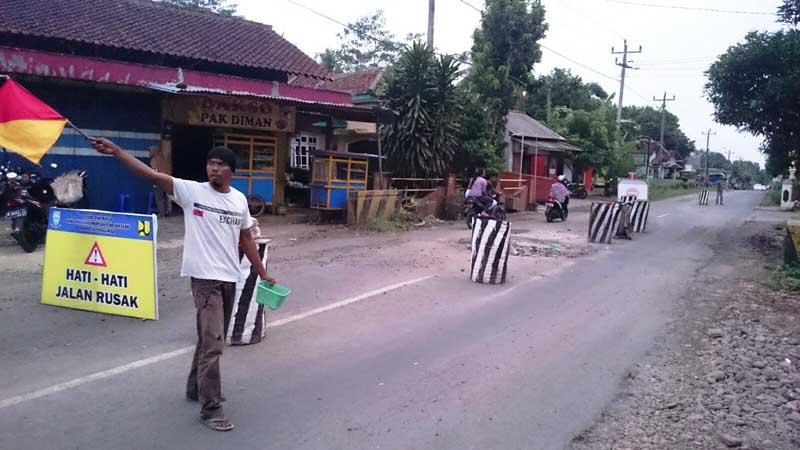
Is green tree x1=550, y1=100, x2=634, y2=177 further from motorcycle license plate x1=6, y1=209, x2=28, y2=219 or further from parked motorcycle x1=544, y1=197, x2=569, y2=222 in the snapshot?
motorcycle license plate x1=6, y1=209, x2=28, y2=219

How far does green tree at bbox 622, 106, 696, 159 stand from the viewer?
80188mm

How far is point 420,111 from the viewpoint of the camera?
747 inches

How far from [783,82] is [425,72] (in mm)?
9650

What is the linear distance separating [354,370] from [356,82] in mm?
23615

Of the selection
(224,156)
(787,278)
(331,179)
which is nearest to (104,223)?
(224,156)

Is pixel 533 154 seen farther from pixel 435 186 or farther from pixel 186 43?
pixel 186 43

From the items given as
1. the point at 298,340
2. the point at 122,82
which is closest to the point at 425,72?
the point at 122,82

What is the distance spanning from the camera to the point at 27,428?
405 centimetres

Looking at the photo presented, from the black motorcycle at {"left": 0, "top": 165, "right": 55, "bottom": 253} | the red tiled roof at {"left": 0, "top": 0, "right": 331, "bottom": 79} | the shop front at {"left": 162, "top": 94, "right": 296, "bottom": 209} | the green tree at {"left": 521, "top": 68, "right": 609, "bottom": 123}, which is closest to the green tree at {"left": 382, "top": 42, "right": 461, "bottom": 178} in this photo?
the red tiled roof at {"left": 0, "top": 0, "right": 331, "bottom": 79}

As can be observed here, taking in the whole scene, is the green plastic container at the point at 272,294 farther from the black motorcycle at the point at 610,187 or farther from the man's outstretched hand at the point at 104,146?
the black motorcycle at the point at 610,187

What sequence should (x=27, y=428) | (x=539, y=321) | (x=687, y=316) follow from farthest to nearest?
(x=687, y=316)
(x=539, y=321)
(x=27, y=428)

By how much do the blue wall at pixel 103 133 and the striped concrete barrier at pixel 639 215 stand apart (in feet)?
44.2

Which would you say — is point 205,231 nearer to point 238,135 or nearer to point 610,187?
point 238,135

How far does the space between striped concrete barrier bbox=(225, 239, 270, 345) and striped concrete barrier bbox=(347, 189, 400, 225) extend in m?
9.69
